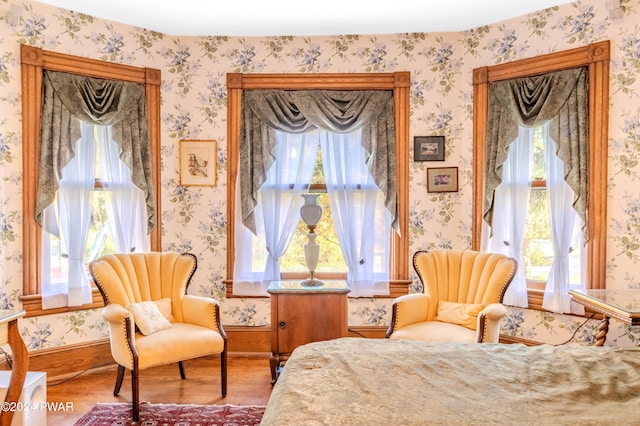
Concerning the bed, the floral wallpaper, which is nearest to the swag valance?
the floral wallpaper

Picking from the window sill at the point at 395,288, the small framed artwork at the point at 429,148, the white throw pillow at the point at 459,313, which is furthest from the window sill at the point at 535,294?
the small framed artwork at the point at 429,148

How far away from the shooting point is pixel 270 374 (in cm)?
360

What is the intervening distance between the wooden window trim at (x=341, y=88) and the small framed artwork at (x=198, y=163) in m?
0.15

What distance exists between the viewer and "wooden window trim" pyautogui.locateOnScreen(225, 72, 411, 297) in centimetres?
400

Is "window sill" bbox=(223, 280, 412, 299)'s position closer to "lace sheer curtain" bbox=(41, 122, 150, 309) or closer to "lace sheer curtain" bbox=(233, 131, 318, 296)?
"lace sheer curtain" bbox=(233, 131, 318, 296)

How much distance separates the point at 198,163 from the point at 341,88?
4.62 feet

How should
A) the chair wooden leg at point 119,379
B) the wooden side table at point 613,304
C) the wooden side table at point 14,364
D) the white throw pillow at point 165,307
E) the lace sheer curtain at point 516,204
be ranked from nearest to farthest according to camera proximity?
the wooden side table at point 14,364 → the wooden side table at point 613,304 → the chair wooden leg at point 119,379 → the white throw pillow at point 165,307 → the lace sheer curtain at point 516,204

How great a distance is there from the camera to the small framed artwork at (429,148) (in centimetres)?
401

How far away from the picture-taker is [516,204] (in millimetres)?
3738

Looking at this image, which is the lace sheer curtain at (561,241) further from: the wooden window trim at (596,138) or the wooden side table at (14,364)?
the wooden side table at (14,364)

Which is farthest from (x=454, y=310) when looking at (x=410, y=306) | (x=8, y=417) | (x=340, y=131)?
(x=8, y=417)

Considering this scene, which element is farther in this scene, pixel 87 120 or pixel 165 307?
pixel 87 120

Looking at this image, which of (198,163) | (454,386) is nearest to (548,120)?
(454,386)

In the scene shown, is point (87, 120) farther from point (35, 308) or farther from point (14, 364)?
point (14, 364)
